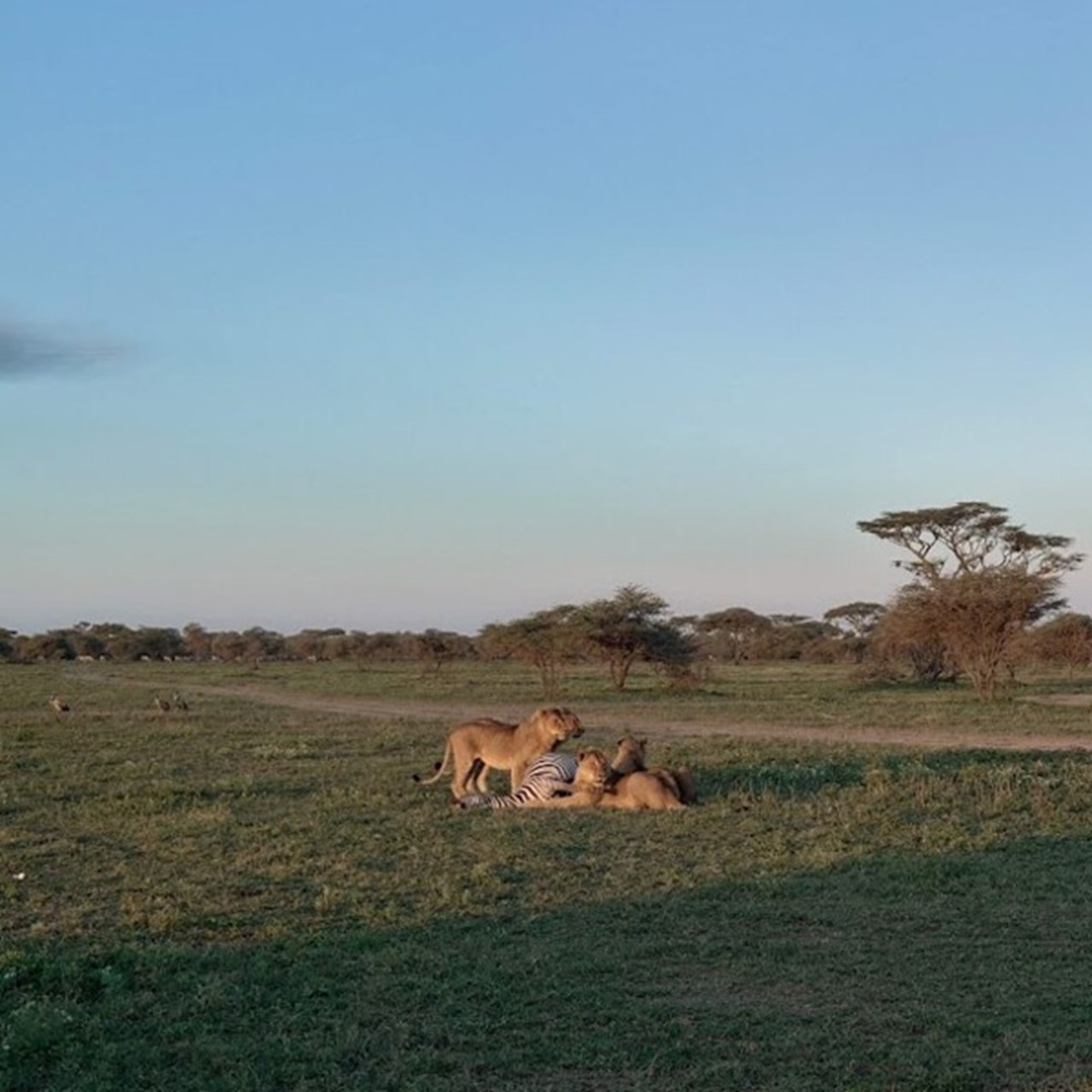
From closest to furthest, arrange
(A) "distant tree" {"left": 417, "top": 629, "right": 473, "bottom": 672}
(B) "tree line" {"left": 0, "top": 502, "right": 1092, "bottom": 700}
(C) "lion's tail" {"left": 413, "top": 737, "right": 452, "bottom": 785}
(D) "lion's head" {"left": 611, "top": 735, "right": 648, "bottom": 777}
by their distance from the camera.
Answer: (D) "lion's head" {"left": 611, "top": 735, "right": 648, "bottom": 777}, (C) "lion's tail" {"left": 413, "top": 737, "right": 452, "bottom": 785}, (B) "tree line" {"left": 0, "top": 502, "right": 1092, "bottom": 700}, (A) "distant tree" {"left": 417, "top": 629, "right": 473, "bottom": 672}

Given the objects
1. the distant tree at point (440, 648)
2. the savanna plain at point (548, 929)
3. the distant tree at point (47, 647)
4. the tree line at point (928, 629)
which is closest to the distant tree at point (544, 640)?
the tree line at point (928, 629)

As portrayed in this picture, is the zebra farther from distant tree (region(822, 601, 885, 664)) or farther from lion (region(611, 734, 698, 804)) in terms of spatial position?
distant tree (region(822, 601, 885, 664))

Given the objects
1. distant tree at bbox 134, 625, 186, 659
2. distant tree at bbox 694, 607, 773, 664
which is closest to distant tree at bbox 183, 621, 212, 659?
distant tree at bbox 134, 625, 186, 659

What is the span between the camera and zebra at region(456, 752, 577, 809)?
44.3 ft

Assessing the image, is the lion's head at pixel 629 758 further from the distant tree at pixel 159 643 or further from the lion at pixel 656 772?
the distant tree at pixel 159 643

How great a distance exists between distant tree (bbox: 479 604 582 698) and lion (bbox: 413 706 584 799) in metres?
26.6

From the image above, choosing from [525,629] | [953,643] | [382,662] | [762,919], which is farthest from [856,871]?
[382,662]

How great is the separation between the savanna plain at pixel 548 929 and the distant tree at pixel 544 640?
80.5 ft

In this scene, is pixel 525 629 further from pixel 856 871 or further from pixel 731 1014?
pixel 731 1014

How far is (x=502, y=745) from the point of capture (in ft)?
47.9

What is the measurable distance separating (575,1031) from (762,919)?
257cm

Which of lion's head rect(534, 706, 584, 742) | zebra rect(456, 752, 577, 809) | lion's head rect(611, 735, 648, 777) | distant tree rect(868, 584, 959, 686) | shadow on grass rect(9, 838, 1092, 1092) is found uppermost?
distant tree rect(868, 584, 959, 686)

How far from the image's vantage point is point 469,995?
6.51m

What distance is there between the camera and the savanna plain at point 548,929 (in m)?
5.62
